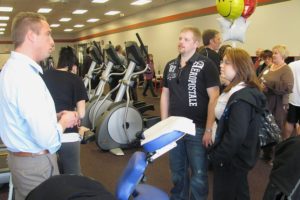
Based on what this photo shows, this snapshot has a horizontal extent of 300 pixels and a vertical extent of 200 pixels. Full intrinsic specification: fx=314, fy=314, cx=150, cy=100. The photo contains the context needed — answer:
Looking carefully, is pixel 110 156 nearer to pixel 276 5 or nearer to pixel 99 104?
pixel 99 104

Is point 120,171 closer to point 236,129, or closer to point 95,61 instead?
point 236,129

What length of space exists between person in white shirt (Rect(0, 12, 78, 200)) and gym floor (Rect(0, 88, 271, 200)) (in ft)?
5.49

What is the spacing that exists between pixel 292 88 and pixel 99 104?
308 cm

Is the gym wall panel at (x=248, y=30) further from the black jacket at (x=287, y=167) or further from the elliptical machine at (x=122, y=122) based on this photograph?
the black jacket at (x=287, y=167)

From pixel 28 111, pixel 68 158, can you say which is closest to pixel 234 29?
pixel 68 158

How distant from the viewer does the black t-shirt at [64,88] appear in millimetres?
2637

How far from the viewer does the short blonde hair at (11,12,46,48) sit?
1.55m

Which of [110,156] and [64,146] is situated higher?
[64,146]

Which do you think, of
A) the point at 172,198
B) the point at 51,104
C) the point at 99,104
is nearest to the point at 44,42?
the point at 51,104

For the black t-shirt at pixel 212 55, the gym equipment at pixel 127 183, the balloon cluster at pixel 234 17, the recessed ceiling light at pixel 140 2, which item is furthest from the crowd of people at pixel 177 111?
the recessed ceiling light at pixel 140 2

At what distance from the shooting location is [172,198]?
2.65 m

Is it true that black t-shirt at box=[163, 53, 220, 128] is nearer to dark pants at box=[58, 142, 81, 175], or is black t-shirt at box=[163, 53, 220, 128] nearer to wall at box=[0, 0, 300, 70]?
dark pants at box=[58, 142, 81, 175]

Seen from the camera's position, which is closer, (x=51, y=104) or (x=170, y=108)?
(x=51, y=104)

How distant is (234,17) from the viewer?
430cm
